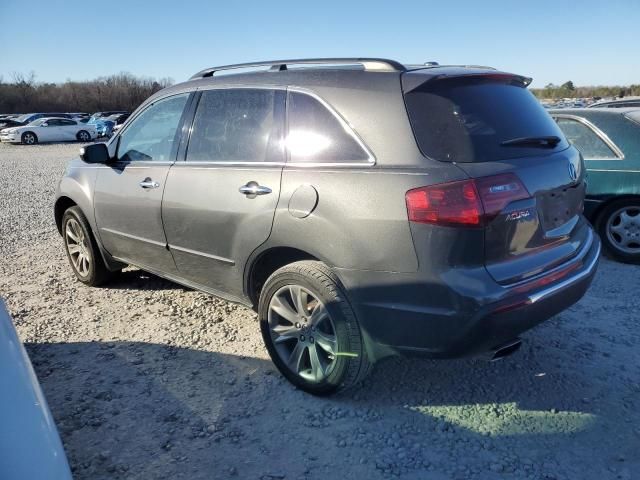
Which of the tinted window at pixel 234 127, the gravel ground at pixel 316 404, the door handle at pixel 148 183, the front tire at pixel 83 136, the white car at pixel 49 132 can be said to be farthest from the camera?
the front tire at pixel 83 136

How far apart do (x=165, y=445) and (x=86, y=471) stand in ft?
1.22

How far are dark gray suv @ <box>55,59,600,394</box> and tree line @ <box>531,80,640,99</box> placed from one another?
40.3 meters

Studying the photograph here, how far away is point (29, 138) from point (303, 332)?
32.4 metres

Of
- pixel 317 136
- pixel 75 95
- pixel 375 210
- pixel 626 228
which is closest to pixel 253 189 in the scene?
pixel 317 136

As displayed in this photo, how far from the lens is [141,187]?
393cm

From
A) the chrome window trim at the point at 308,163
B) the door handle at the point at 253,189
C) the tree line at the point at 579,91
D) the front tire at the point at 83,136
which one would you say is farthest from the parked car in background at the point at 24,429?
the tree line at the point at 579,91

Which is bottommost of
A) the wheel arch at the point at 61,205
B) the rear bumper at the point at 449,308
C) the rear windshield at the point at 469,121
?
the rear bumper at the point at 449,308

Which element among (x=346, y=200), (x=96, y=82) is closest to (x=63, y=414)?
(x=346, y=200)

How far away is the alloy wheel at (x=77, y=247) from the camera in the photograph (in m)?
4.87

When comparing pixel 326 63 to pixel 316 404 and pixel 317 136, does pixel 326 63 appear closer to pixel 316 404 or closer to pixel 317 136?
pixel 317 136

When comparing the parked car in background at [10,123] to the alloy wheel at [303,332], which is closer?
the alloy wheel at [303,332]

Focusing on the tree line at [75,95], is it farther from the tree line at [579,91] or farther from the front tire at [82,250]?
the front tire at [82,250]

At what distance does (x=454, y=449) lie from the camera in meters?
A: 2.58

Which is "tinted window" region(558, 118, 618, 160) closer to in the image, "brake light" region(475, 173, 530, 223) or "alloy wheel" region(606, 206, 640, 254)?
"alloy wheel" region(606, 206, 640, 254)
